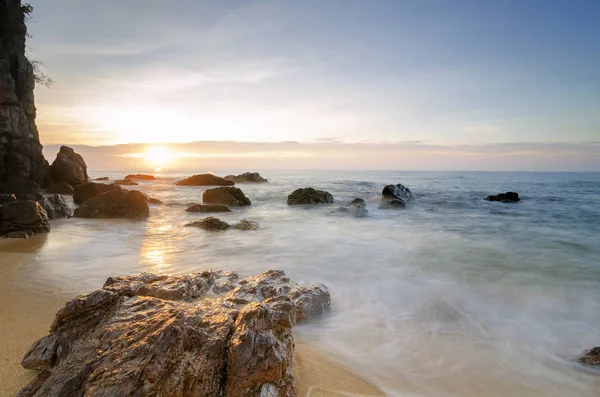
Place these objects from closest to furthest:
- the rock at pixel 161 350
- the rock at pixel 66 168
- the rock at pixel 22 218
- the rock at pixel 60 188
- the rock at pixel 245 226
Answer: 1. the rock at pixel 161 350
2. the rock at pixel 22 218
3. the rock at pixel 245 226
4. the rock at pixel 60 188
5. the rock at pixel 66 168

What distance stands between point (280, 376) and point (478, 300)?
513 centimetres

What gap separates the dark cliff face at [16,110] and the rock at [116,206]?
7.77 metres

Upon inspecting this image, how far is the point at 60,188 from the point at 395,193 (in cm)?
2308

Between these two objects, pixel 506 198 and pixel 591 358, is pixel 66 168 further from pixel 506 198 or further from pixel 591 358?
pixel 506 198

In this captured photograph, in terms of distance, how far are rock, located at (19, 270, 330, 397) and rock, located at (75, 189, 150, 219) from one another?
40.7 feet

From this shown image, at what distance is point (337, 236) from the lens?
38.8ft

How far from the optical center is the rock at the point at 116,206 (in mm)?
14344

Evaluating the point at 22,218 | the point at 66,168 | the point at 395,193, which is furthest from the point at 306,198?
the point at 66,168

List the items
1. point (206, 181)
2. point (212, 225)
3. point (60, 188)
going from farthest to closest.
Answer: point (206, 181), point (60, 188), point (212, 225)

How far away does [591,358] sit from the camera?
4168 mm

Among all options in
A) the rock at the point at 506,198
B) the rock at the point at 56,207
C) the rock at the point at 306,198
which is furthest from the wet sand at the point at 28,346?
the rock at the point at 506,198

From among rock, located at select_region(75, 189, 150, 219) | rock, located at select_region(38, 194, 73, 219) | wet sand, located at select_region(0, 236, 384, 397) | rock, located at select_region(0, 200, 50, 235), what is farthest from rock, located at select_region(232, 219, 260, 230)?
rock, located at select_region(38, 194, 73, 219)

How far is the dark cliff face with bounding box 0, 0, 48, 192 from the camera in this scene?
63.7ft

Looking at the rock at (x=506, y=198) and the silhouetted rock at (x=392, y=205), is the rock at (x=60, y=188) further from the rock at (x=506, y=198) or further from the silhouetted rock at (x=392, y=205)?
the rock at (x=506, y=198)
